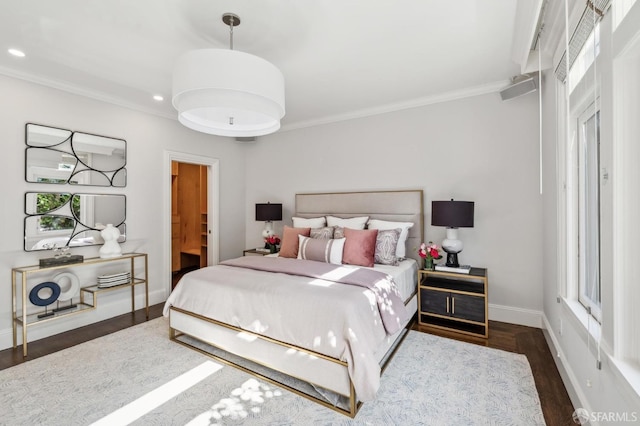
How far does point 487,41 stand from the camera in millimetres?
2434

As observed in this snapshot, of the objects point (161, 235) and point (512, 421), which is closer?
point (512, 421)

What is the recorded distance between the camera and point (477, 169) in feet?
11.1

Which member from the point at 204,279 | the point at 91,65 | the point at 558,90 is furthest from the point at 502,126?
the point at 91,65

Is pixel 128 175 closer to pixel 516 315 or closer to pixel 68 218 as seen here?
A: pixel 68 218

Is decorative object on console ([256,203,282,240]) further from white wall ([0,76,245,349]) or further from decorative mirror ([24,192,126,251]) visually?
decorative mirror ([24,192,126,251])

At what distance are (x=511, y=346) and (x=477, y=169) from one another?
6.21ft

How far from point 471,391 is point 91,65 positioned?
4.29m

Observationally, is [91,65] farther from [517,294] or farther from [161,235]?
[517,294]

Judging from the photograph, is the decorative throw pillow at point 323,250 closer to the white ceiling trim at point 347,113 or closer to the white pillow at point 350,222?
the white pillow at point 350,222

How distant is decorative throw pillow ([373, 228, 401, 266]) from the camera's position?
329 centimetres

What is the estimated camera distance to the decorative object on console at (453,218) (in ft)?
9.92

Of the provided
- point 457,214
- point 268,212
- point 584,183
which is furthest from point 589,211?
point 268,212

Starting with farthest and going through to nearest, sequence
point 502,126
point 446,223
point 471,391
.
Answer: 1. point 502,126
2. point 446,223
3. point 471,391

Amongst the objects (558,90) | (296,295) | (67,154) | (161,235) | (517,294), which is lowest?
(517,294)
